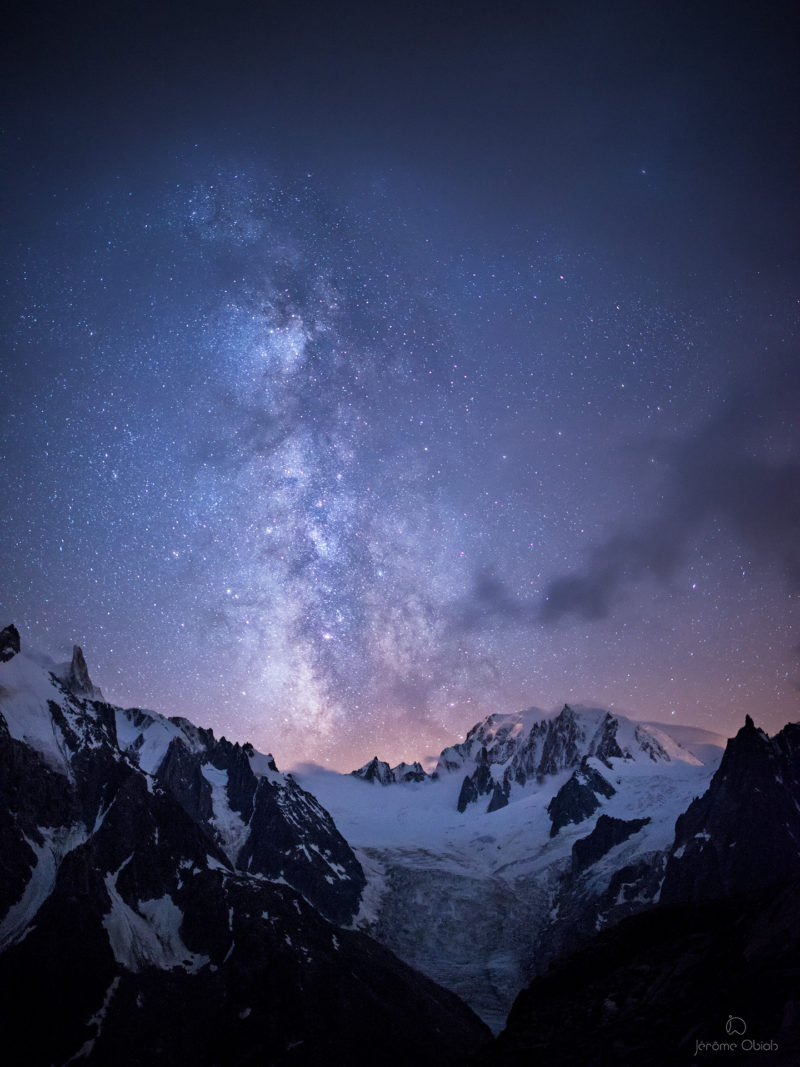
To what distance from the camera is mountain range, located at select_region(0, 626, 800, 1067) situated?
2478 centimetres

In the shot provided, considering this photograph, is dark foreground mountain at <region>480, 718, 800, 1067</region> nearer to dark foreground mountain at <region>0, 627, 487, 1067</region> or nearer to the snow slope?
dark foreground mountain at <region>0, 627, 487, 1067</region>

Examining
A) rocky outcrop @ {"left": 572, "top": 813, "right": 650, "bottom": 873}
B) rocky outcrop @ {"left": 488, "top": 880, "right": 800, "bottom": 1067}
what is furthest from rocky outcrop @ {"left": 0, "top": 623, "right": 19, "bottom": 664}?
rocky outcrop @ {"left": 572, "top": 813, "right": 650, "bottom": 873}

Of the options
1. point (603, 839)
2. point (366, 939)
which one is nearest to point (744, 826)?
point (603, 839)

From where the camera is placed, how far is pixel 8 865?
8506 cm

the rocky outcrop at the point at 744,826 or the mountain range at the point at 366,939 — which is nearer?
the mountain range at the point at 366,939

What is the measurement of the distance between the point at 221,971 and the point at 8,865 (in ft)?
117

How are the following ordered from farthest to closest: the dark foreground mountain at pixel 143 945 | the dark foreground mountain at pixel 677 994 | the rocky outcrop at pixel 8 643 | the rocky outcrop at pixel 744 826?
the rocky outcrop at pixel 744 826, the rocky outcrop at pixel 8 643, the dark foreground mountain at pixel 143 945, the dark foreground mountain at pixel 677 994

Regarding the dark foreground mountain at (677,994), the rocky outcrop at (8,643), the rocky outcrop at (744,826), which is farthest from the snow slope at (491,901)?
the rocky outcrop at (8,643)

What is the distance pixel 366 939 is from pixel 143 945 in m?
68.4

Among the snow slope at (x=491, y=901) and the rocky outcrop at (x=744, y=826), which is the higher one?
the rocky outcrop at (x=744, y=826)

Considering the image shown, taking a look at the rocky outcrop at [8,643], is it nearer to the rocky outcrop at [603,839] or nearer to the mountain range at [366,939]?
the mountain range at [366,939]

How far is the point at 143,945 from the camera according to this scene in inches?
3634

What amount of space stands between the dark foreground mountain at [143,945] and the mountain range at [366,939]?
0.33 metres

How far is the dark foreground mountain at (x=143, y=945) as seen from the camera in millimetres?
78438
